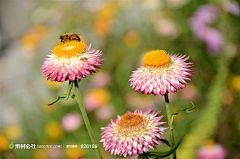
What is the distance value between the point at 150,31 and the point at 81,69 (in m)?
1.91

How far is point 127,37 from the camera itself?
2568mm

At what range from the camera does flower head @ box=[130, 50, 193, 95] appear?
0.77 m

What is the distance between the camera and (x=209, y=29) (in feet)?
6.86

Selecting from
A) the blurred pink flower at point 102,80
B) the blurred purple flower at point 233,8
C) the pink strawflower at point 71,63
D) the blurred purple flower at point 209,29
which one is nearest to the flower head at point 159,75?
the pink strawflower at point 71,63

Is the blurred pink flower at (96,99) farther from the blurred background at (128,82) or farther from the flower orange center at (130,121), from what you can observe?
the flower orange center at (130,121)

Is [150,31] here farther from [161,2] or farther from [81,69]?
[81,69]

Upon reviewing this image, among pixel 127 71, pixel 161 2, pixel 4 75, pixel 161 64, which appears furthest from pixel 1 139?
A: pixel 4 75

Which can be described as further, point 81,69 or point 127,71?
point 127,71

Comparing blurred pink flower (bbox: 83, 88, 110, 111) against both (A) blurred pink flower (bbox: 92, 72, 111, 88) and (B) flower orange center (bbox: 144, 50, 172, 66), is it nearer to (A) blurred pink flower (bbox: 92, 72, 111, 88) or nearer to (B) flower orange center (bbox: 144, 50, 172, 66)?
(A) blurred pink flower (bbox: 92, 72, 111, 88)

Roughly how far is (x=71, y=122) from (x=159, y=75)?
1.55 metres

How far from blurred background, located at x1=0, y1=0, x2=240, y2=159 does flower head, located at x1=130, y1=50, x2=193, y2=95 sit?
2.18 ft

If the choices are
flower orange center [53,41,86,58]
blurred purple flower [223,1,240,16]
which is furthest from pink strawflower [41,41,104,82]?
blurred purple flower [223,1,240,16]

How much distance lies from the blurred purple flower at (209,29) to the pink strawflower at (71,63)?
1290 mm

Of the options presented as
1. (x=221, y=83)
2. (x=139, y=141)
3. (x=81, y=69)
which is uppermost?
(x=81, y=69)
